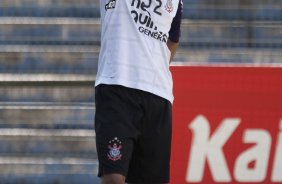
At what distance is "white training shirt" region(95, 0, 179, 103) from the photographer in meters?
2.86

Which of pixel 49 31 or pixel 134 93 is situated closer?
pixel 134 93

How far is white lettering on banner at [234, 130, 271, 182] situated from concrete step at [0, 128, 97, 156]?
962mm

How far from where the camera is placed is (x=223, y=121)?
4254 mm

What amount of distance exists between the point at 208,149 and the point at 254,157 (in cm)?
28

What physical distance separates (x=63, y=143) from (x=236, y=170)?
1133 millimetres

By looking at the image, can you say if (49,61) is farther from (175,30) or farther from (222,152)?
(175,30)

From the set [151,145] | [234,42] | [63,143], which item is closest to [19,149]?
[63,143]

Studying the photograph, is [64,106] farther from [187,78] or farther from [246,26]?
→ [246,26]

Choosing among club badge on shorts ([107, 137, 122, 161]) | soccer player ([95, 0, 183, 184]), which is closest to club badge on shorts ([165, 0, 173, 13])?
soccer player ([95, 0, 183, 184])

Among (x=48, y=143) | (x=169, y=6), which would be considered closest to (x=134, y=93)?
(x=169, y=6)

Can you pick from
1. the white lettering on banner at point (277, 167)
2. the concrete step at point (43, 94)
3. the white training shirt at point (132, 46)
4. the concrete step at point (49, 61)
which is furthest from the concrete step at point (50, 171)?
the white training shirt at point (132, 46)

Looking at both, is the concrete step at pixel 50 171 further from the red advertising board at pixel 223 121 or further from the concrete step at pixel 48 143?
the red advertising board at pixel 223 121

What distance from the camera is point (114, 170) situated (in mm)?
2781

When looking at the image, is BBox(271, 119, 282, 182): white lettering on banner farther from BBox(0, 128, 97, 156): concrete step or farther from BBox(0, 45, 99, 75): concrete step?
BBox(0, 45, 99, 75): concrete step
